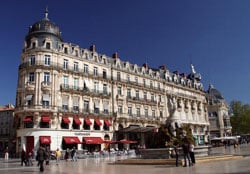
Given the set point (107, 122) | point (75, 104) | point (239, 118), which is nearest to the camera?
point (75, 104)

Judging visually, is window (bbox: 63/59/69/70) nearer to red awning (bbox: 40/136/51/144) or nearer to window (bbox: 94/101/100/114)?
window (bbox: 94/101/100/114)

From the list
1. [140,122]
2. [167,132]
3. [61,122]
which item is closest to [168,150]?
[167,132]

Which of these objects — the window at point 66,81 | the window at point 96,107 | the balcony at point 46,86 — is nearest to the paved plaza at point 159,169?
the balcony at point 46,86

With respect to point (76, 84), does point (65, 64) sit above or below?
above

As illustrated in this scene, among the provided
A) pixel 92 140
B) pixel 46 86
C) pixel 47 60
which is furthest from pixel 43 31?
pixel 92 140

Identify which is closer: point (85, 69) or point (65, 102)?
point (65, 102)

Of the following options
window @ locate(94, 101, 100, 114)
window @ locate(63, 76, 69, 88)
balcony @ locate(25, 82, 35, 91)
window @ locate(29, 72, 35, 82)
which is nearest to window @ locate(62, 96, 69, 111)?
window @ locate(63, 76, 69, 88)

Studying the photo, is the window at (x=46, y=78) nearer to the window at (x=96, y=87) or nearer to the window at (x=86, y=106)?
the window at (x=86, y=106)

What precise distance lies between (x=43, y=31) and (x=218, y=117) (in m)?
55.1

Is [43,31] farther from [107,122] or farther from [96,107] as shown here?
[107,122]

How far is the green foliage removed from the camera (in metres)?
72.7

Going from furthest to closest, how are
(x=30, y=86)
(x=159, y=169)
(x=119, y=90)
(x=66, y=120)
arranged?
1. (x=119, y=90)
2. (x=66, y=120)
3. (x=30, y=86)
4. (x=159, y=169)

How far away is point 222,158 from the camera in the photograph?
59.5 feet

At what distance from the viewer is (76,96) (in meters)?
38.5
